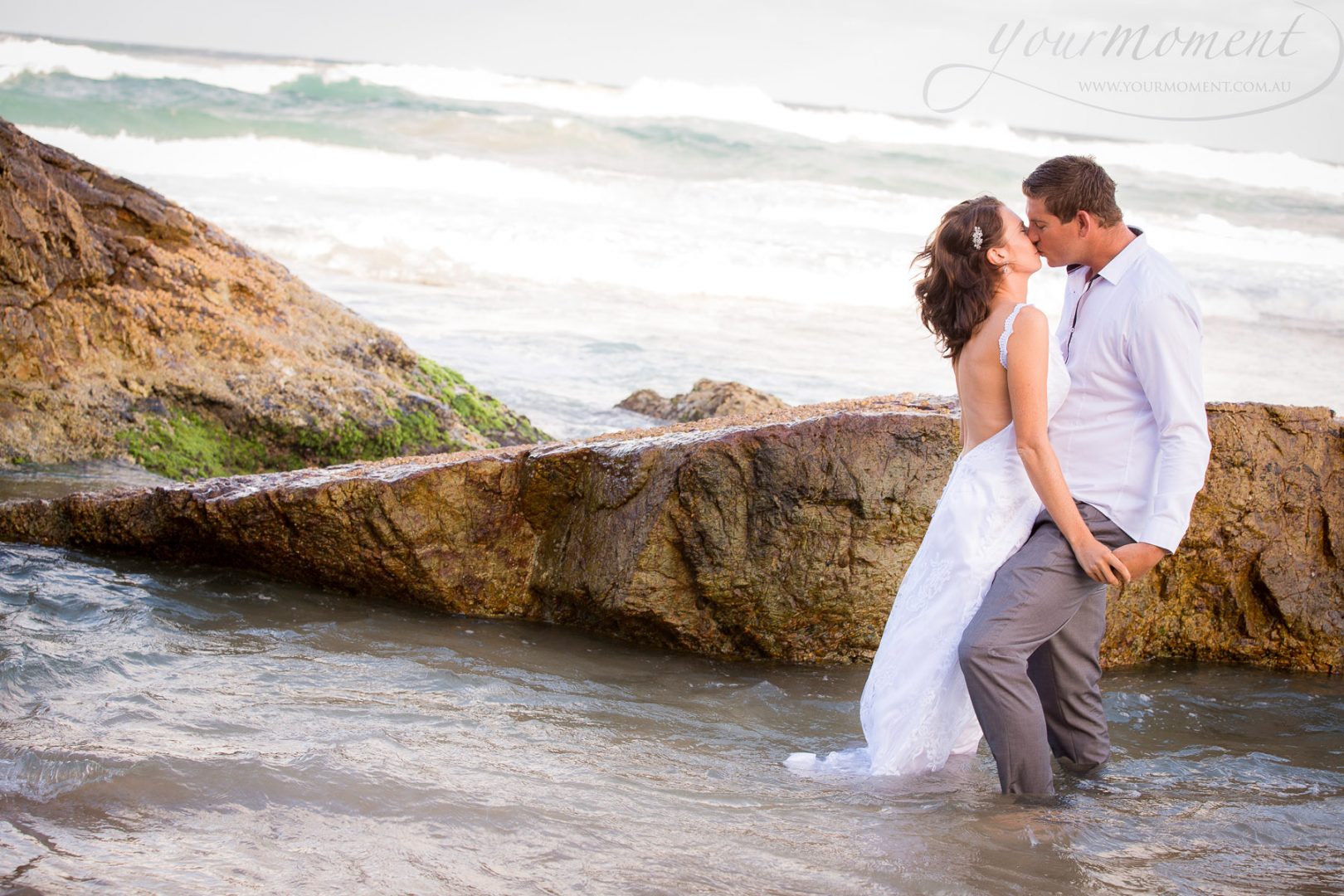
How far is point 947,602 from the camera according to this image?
3.48 metres

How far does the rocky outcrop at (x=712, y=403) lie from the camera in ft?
29.8

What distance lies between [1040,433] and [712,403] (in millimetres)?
6039

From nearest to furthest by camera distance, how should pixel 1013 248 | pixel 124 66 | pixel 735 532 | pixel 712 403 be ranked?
1. pixel 1013 248
2. pixel 735 532
3. pixel 712 403
4. pixel 124 66

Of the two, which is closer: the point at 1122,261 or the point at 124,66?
the point at 1122,261

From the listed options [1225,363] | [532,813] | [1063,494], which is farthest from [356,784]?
[1225,363]

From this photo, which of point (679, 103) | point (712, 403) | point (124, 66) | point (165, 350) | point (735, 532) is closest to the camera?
point (735, 532)

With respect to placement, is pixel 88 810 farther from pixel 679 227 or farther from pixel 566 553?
pixel 679 227

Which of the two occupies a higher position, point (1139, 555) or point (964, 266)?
point (964, 266)

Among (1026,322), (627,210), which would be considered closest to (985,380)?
(1026,322)

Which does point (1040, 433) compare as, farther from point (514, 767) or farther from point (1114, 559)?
point (514, 767)

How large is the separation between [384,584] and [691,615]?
139 cm

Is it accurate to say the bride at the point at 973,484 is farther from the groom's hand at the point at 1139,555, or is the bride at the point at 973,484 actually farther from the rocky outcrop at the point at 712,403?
the rocky outcrop at the point at 712,403

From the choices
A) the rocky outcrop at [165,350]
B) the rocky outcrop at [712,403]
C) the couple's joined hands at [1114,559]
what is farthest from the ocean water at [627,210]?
the couple's joined hands at [1114,559]

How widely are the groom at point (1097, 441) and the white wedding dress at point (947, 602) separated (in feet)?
0.24
